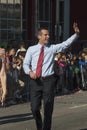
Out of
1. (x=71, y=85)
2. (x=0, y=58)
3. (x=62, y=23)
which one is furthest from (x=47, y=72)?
(x=62, y=23)

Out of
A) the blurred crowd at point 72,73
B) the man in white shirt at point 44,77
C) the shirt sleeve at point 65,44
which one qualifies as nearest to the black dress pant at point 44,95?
the man in white shirt at point 44,77

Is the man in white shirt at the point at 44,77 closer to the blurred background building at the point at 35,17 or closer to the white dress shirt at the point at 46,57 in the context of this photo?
the white dress shirt at the point at 46,57

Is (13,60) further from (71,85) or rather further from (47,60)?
(47,60)

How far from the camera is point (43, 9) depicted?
3472 centimetres

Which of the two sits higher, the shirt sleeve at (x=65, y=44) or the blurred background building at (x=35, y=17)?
the shirt sleeve at (x=65, y=44)

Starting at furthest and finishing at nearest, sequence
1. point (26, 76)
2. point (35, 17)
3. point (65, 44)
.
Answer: point (35, 17), point (26, 76), point (65, 44)

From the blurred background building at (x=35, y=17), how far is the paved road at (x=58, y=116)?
7.53 meters

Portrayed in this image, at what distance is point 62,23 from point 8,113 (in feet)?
71.7

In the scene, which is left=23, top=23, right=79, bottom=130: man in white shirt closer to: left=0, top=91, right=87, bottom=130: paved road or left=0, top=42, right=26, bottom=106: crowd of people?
left=0, top=91, right=87, bottom=130: paved road

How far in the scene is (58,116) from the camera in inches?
607

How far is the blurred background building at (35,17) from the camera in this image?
30.4 m

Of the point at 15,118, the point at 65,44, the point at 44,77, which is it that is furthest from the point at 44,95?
the point at 15,118

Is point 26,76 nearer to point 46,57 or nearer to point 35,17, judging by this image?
point 46,57

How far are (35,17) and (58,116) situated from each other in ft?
59.9
